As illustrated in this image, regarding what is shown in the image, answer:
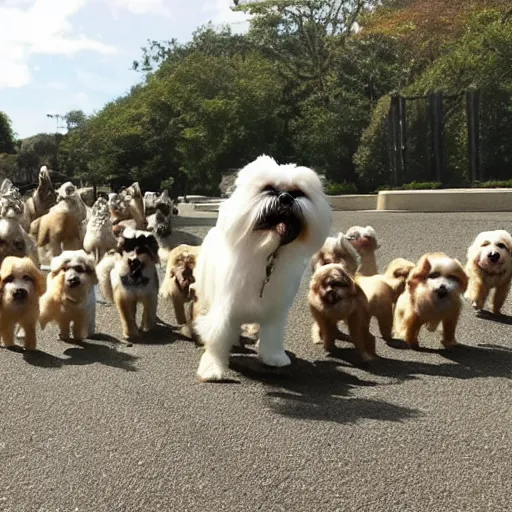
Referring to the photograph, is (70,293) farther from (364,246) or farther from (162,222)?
(162,222)

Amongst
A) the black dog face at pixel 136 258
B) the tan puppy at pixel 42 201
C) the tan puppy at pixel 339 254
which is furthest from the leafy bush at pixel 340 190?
the black dog face at pixel 136 258

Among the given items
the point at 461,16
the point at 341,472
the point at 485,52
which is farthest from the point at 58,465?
the point at 461,16

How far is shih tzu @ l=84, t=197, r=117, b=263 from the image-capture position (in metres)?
8.63

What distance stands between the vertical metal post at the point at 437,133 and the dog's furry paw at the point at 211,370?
1629cm

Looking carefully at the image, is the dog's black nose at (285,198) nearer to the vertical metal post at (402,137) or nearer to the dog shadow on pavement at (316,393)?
the dog shadow on pavement at (316,393)

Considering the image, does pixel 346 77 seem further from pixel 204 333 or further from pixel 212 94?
pixel 204 333

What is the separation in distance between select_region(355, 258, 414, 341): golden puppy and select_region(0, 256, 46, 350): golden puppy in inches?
107

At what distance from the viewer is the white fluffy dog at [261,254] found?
4672mm

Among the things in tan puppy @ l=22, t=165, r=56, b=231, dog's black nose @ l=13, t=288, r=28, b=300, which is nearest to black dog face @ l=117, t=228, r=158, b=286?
dog's black nose @ l=13, t=288, r=28, b=300

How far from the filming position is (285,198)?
460 cm

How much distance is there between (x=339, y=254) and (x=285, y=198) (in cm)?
238

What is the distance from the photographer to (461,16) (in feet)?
83.7

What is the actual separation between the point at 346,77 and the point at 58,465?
2823 centimetres

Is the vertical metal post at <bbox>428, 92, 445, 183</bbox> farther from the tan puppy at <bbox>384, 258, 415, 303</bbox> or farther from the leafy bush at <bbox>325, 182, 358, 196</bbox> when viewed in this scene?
the tan puppy at <bbox>384, 258, 415, 303</bbox>
